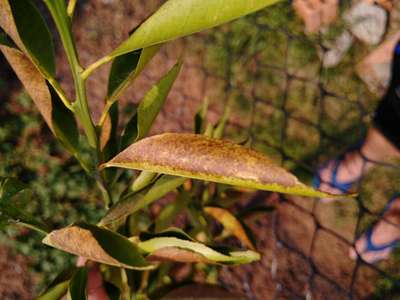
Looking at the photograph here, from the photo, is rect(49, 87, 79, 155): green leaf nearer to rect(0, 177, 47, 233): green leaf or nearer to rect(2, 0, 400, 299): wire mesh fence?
rect(0, 177, 47, 233): green leaf

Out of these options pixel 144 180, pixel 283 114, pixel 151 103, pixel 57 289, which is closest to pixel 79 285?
pixel 57 289

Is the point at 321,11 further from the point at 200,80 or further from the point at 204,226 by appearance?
the point at 204,226

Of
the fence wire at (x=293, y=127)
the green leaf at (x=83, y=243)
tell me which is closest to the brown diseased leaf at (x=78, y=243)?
the green leaf at (x=83, y=243)

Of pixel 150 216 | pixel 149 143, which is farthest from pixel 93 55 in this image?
pixel 149 143

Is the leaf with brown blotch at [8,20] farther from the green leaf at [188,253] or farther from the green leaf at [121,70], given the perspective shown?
the green leaf at [188,253]

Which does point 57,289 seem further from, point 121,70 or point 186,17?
point 186,17

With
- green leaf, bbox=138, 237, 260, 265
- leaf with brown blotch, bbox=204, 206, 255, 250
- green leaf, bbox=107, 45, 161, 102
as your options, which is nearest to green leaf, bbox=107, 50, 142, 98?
green leaf, bbox=107, 45, 161, 102
